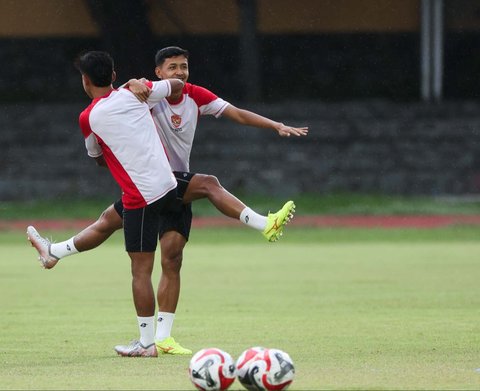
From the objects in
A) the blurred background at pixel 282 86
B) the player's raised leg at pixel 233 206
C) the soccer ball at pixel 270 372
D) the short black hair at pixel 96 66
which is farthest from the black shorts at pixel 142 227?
the blurred background at pixel 282 86

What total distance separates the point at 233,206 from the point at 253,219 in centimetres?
18

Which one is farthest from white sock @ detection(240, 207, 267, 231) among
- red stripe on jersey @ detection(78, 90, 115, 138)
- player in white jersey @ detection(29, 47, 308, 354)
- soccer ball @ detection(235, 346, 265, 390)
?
soccer ball @ detection(235, 346, 265, 390)

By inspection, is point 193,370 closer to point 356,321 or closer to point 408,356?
point 408,356

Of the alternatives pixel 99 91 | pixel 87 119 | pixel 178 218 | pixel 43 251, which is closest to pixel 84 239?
pixel 43 251

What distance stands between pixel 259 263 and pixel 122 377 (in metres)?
10.9

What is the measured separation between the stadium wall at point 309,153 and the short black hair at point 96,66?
22.0m

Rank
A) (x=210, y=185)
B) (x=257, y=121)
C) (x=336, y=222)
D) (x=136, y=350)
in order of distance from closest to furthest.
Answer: (x=136, y=350) → (x=210, y=185) → (x=257, y=121) → (x=336, y=222)

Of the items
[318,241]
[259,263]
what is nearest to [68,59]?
[318,241]

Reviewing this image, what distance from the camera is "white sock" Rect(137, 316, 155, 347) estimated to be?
978 centimetres

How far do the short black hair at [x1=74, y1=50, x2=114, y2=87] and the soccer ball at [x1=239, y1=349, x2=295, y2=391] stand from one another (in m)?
2.79

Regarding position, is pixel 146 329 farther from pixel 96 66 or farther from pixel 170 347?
pixel 96 66

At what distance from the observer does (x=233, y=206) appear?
401 inches

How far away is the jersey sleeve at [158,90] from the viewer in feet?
32.0

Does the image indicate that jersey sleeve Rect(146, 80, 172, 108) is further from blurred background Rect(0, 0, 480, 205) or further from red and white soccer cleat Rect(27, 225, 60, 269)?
blurred background Rect(0, 0, 480, 205)
